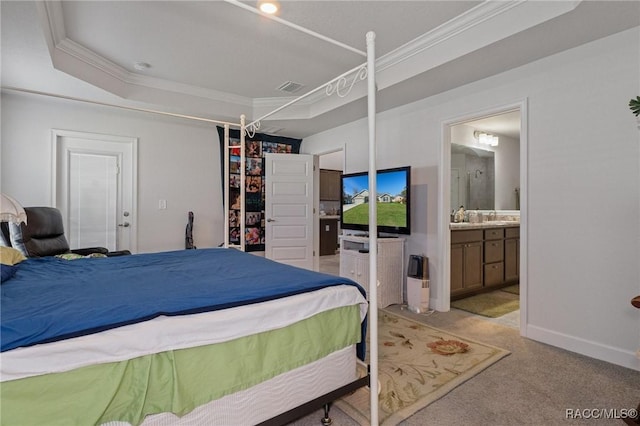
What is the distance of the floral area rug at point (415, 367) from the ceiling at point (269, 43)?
6.33ft

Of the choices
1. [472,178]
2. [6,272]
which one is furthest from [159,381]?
[472,178]

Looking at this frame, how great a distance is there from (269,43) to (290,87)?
1.01m

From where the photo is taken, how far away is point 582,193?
2.45 m

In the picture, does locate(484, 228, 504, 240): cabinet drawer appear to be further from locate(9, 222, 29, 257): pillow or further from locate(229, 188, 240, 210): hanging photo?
locate(9, 222, 29, 257): pillow

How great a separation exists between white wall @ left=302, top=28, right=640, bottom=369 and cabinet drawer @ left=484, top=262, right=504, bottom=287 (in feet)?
4.51

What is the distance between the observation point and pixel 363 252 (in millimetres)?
3729

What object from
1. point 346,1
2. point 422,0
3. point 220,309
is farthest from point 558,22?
point 220,309

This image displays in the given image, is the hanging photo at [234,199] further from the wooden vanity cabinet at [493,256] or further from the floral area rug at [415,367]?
the wooden vanity cabinet at [493,256]

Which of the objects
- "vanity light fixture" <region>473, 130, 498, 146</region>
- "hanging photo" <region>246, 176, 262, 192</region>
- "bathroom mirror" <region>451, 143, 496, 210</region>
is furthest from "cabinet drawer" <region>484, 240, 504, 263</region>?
"hanging photo" <region>246, 176, 262, 192</region>

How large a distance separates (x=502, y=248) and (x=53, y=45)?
523cm

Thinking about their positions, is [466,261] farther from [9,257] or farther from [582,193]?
[9,257]

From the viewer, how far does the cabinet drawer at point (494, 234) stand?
4.07 meters

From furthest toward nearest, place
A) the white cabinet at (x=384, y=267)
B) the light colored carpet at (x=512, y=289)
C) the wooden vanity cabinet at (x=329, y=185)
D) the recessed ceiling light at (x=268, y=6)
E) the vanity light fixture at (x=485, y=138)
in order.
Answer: the wooden vanity cabinet at (x=329, y=185)
the vanity light fixture at (x=485, y=138)
the light colored carpet at (x=512, y=289)
the white cabinet at (x=384, y=267)
the recessed ceiling light at (x=268, y=6)

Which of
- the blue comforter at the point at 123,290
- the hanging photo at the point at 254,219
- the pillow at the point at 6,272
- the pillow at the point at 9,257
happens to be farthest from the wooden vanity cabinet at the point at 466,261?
the pillow at the point at 9,257
